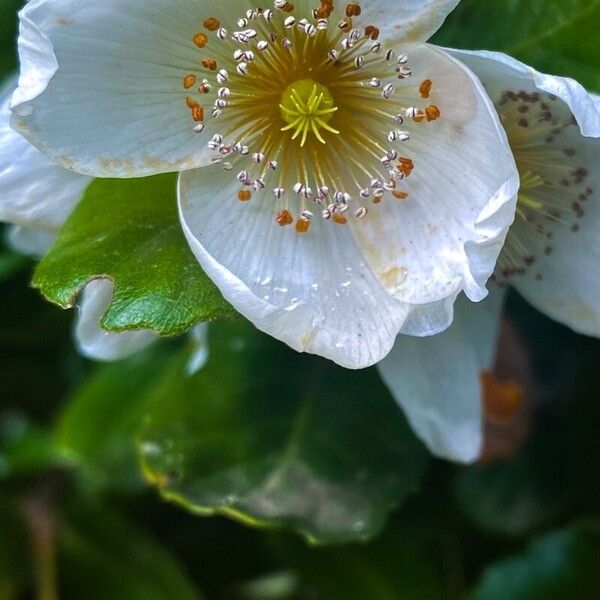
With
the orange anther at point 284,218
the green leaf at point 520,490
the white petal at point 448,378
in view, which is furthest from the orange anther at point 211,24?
the green leaf at point 520,490

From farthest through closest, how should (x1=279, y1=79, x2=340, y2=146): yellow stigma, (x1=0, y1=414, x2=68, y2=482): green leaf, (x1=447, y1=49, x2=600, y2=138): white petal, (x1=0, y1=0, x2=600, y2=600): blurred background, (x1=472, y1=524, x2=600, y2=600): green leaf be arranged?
(x1=0, y1=414, x2=68, y2=482): green leaf, (x1=472, y1=524, x2=600, y2=600): green leaf, (x1=0, y1=0, x2=600, y2=600): blurred background, (x1=279, y1=79, x2=340, y2=146): yellow stigma, (x1=447, y1=49, x2=600, y2=138): white petal

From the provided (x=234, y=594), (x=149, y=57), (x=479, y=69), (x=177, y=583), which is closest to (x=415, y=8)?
(x=479, y=69)

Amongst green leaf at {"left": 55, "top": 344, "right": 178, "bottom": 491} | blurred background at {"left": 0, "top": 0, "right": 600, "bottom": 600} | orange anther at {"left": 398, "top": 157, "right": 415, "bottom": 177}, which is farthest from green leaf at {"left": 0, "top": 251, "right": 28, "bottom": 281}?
orange anther at {"left": 398, "top": 157, "right": 415, "bottom": 177}

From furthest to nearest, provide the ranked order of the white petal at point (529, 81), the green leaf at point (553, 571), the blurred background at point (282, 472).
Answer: the green leaf at point (553, 571) → the blurred background at point (282, 472) → the white petal at point (529, 81)

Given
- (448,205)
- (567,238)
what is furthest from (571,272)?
(448,205)

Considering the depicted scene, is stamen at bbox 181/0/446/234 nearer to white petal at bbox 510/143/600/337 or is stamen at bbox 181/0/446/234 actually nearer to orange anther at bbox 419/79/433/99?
orange anther at bbox 419/79/433/99

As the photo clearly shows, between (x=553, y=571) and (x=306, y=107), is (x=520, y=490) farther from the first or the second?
(x=306, y=107)

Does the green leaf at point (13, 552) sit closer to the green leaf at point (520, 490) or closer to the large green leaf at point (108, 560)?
the large green leaf at point (108, 560)
